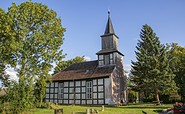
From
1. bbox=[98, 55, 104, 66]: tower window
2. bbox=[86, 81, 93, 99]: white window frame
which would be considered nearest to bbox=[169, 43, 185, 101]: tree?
bbox=[98, 55, 104, 66]: tower window

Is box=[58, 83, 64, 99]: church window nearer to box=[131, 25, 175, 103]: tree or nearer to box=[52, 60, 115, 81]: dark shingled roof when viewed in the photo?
box=[52, 60, 115, 81]: dark shingled roof

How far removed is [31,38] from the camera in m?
21.5

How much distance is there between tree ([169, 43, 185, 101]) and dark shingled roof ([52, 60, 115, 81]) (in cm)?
1180

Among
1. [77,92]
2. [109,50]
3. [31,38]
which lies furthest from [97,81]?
[31,38]

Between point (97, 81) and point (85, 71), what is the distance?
398 cm

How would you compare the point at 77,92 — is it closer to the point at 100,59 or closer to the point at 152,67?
the point at 100,59

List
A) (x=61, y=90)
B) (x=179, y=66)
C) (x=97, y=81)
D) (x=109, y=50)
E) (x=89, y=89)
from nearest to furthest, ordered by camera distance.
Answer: (x=97, y=81), (x=89, y=89), (x=109, y=50), (x=179, y=66), (x=61, y=90)

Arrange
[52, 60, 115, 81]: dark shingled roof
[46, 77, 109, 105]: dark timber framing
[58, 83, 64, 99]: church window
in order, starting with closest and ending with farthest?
[46, 77, 109, 105]: dark timber framing, [52, 60, 115, 81]: dark shingled roof, [58, 83, 64, 99]: church window

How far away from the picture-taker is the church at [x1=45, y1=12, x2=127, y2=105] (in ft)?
104

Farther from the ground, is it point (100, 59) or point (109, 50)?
point (109, 50)

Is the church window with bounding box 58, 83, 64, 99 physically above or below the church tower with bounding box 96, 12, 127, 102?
below

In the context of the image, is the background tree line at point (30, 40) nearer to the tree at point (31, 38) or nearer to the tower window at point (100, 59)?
the tree at point (31, 38)

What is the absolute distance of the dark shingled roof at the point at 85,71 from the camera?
32.9 meters

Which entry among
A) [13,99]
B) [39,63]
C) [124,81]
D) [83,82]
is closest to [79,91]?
[83,82]
